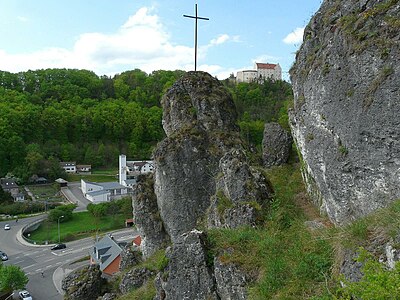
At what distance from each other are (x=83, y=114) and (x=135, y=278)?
3357 inches

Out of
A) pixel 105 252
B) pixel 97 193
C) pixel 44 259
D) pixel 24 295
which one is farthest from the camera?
pixel 97 193

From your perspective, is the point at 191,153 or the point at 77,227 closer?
the point at 191,153

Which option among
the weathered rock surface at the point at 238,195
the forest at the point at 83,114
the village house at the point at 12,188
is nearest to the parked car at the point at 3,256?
the village house at the point at 12,188

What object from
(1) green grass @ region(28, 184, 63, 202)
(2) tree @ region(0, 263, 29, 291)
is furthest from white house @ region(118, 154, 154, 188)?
(2) tree @ region(0, 263, 29, 291)

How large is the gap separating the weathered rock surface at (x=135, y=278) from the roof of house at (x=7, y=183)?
57041 millimetres

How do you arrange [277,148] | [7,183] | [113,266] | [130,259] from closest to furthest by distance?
[277,148]
[130,259]
[113,266]
[7,183]

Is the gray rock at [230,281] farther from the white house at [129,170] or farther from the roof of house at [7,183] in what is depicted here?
the roof of house at [7,183]

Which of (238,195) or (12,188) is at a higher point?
(238,195)

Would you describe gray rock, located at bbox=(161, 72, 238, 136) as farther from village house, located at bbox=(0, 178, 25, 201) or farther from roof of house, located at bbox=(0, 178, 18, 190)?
roof of house, located at bbox=(0, 178, 18, 190)

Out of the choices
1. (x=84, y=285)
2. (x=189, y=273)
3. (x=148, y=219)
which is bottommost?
(x=84, y=285)

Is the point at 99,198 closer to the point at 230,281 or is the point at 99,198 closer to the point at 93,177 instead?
the point at 93,177

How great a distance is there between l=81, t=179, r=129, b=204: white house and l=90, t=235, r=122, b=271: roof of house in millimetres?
28129

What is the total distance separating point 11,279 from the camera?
29891mm

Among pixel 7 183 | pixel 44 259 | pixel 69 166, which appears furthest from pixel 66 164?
pixel 44 259
